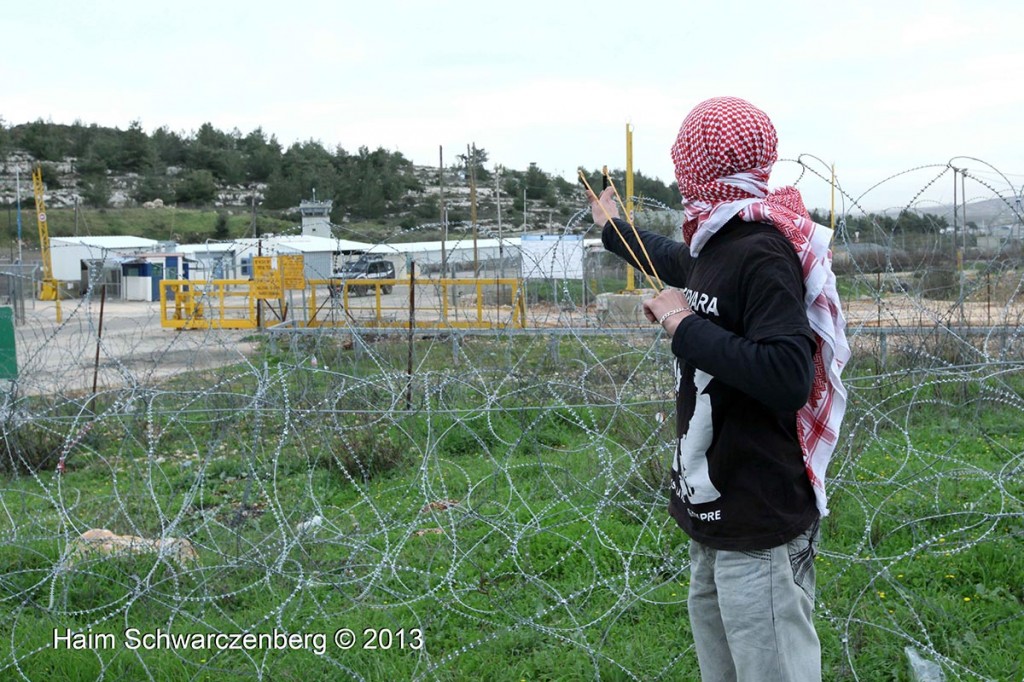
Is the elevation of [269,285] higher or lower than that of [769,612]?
higher

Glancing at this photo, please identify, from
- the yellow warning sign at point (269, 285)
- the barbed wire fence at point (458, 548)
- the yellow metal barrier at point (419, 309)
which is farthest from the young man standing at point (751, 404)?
the yellow warning sign at point (269, 285)

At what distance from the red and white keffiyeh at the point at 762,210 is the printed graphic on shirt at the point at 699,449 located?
19 cm

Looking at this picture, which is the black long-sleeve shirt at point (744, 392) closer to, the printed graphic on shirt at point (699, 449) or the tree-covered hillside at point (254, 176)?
the printed graphic on shirt at point (699, 449)

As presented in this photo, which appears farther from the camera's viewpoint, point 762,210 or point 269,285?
point 269,285

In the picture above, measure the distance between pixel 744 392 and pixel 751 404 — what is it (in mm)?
71

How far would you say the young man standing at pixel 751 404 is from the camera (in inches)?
74.0

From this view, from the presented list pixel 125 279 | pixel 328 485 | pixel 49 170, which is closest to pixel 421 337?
pixel 328 485

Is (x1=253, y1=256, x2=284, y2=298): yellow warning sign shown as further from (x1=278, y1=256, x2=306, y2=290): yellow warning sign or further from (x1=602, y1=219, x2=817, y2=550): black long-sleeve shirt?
(x1=602, y1=219, x2=817, y2=550): black long-sleeve shirt

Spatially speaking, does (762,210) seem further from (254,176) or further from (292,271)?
(254,176)

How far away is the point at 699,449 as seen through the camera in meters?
1.98

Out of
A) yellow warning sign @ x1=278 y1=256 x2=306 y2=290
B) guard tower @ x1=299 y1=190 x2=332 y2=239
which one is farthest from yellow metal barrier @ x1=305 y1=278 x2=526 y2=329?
guard tower @ x1=299 y1=190 x2=332 y2=239

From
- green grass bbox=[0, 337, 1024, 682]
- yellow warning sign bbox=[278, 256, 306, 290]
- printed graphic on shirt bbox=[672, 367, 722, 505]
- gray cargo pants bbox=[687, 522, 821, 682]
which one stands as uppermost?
yellow warning sign bbox=[278, 256, 306, 290]

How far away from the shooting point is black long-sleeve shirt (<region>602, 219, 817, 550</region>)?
5.88ft

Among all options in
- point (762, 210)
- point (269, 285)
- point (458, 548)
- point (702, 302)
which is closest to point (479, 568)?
point (458, 548)
